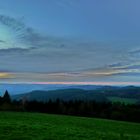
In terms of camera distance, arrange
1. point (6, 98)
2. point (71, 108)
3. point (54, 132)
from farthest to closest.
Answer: point (6, 98)
point (71, 108)
point (54, 132)

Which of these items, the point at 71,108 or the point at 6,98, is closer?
the point at 71,108

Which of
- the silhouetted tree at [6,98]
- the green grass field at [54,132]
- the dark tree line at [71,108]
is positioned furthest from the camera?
the silhouetted tree at [6,98]

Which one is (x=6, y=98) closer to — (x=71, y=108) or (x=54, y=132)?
(x=71, y=108)

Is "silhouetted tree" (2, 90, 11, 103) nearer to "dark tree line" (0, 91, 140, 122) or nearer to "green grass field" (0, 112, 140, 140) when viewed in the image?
"dark tree line" (0, 91, 140, 122)

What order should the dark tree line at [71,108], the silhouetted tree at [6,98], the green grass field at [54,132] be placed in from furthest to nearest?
the silhouetted tree at [6,98] < the dark tree line at [71,108] < the green grass field at [54,132]

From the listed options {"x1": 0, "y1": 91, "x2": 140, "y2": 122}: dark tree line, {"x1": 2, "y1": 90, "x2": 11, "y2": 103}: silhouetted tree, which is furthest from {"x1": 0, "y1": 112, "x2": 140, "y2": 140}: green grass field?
{"x1": 2, "y1": 90, "x2": 11, "y2": 103}: silhouetted tree

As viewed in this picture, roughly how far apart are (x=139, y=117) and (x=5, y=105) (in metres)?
35.7

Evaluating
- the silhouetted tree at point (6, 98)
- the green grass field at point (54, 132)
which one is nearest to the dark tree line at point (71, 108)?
the silhouetted tree at point (6, 98)

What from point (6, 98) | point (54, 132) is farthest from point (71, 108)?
point (54, 132)

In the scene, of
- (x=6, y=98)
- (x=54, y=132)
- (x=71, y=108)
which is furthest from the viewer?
(x=6, y=98)

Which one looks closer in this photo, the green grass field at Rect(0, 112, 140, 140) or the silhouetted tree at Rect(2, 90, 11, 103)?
the green grass field at Rect(0, 112, 140, 140)

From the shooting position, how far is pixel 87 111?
80.7 metres

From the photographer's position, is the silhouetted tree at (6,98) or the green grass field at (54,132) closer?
the green grass field at (54,132)

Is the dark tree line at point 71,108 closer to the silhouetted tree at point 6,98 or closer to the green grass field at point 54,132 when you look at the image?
the silhouetted tree at point 6,98
